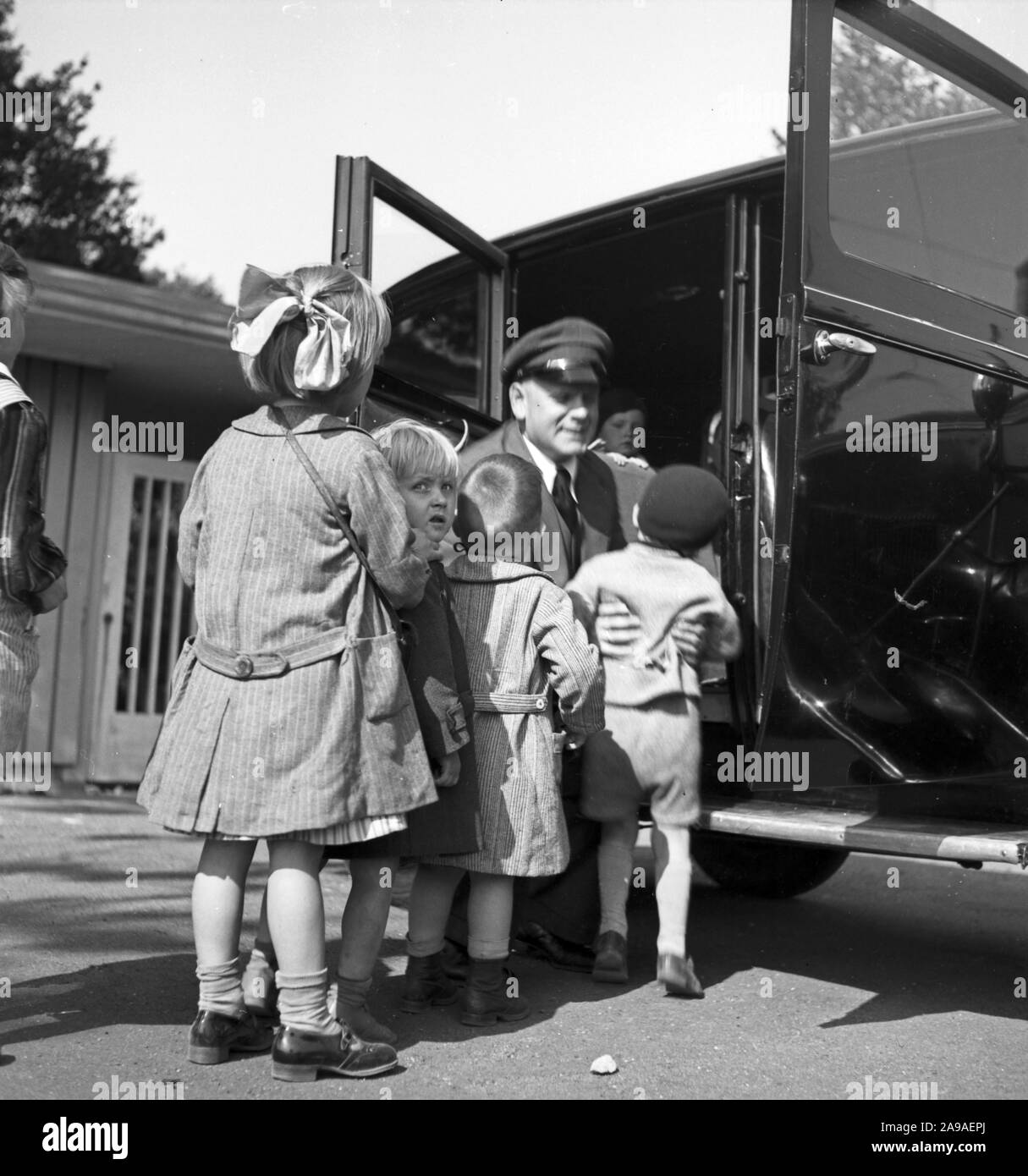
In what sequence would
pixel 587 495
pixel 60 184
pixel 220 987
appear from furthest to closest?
pixel 60 184, pixel 587 495, pixel 220 987

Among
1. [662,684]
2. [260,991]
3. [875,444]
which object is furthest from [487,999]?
[875,444]

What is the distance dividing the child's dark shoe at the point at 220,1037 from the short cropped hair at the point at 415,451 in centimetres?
129

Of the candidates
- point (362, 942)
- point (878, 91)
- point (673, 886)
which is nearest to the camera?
point (362, 942)

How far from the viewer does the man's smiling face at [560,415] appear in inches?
165

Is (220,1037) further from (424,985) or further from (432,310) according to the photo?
(432,310)

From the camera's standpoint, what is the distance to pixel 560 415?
421cm

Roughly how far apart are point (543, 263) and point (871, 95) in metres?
1.81

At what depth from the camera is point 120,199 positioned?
18.8 m

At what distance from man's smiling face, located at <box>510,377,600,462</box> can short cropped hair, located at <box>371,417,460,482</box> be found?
1.03 meters

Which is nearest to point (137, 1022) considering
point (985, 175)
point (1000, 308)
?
point (1000, 308)

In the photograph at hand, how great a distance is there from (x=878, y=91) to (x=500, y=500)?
165 cm

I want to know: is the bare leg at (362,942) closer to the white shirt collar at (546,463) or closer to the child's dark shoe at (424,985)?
the child's dark shoe at (424,985)

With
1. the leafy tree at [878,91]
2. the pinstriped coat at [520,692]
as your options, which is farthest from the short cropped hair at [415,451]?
the leafy tree at [878,91]

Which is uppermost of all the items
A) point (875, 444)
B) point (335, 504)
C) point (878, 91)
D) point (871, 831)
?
point (878, 91)
